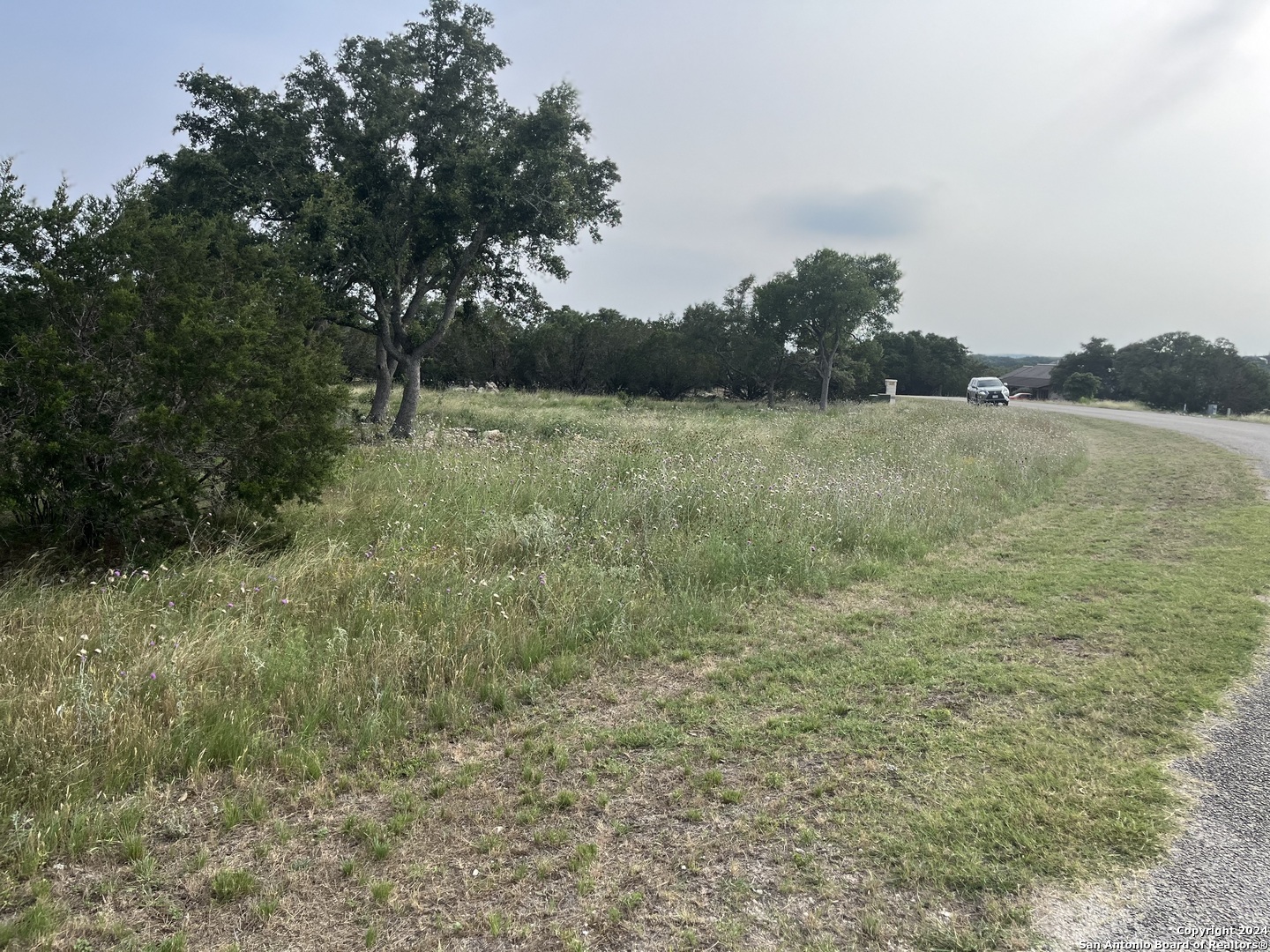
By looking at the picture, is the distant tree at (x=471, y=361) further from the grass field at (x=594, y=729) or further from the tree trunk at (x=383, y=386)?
the grass field at (x=594, y=729)

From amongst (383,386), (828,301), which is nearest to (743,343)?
(828,301)

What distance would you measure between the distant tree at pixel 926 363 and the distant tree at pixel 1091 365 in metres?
8.05

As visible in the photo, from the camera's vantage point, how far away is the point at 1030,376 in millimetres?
84125

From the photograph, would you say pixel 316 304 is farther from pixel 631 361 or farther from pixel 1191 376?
pixel 1191 376

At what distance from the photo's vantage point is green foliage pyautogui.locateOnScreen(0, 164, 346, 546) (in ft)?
16.7

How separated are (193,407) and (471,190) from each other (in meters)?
11.9

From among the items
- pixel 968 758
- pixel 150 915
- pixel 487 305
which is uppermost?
pixel 487 305

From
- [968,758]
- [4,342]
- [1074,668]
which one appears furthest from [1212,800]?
[4,342]

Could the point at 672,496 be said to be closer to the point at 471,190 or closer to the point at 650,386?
the point at 471,190

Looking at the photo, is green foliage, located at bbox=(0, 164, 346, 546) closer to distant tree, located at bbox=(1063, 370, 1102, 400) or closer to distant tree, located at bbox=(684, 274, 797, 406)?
distant tree, located at bbox=(684, 274, 797, 406)

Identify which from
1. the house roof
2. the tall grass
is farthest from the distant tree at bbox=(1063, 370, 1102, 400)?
the tall grass

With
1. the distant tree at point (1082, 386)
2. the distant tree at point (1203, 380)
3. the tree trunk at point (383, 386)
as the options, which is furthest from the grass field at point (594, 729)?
the distant tree at point (1082, 386)

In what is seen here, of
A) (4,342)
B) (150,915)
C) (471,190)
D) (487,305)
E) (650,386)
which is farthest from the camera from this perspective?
(650,386)

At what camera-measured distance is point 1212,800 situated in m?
2.87
